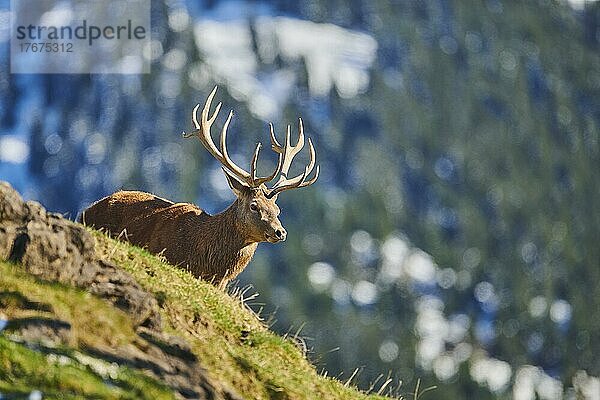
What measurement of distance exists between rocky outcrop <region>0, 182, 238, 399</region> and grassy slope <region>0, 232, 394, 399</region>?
0.14 m

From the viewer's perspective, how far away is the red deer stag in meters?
19.3

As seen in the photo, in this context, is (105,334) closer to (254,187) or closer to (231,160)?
(254,187)

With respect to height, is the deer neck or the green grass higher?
the green grass

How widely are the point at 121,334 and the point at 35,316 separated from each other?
878 millimetres

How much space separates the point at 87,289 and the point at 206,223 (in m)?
8.03

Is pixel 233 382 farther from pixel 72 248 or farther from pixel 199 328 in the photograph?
pixel 72 248

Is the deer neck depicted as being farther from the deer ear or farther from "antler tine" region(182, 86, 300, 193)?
"antler tine" region(182, 86, 300, 193)

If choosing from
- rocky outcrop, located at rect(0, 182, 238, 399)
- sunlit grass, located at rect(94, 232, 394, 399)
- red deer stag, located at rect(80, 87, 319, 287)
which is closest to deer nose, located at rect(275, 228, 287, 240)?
red deer stag, located at rect(80, 87, 319, 287)

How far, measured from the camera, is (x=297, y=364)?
14.0 meters

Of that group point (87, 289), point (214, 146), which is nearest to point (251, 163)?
point (214, 146)

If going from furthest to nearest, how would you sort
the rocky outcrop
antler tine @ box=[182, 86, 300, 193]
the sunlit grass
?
antler tine @ box=[182, 86, 300, 193] → the sunlit grass → the rocky outcrop

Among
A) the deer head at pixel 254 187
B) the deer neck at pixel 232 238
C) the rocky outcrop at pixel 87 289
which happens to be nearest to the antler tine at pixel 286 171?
the deer head at pixel 254 187

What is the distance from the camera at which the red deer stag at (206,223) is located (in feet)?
63.2

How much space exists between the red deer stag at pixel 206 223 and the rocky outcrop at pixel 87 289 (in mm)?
6515
